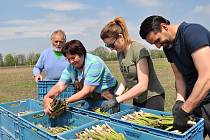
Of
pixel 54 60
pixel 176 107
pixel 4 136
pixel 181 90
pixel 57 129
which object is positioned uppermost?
pixel 54 60

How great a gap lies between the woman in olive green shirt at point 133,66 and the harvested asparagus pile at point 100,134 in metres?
0.56

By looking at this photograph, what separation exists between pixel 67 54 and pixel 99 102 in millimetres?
971

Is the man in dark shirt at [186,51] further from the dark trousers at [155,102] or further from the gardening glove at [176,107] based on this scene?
the dark trousers at [155,102]

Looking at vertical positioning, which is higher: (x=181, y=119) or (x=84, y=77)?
(x=84, y=77)

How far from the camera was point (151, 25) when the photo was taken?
3.26m

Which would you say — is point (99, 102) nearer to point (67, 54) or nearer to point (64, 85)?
point (64, 85)

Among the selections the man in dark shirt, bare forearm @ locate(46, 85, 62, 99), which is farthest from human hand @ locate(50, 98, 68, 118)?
the man in dark shirt

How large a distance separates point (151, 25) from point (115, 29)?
2.84 feet

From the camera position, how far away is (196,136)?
3.21m

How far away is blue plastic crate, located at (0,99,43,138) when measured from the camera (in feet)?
14.2

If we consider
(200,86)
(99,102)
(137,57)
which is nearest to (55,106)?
(99,102)

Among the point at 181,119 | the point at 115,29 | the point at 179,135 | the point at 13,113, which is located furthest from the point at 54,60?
the point at 179,135

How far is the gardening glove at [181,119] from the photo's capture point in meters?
3.26

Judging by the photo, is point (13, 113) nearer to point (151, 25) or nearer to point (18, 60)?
point (151, 25)
